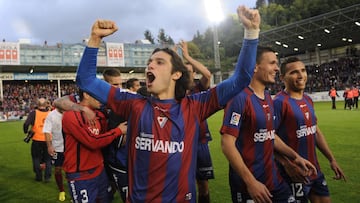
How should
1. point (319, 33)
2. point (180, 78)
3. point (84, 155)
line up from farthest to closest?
point (319, 33)
point (84, 155)
point (180, 78)

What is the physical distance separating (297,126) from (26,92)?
53373 mm

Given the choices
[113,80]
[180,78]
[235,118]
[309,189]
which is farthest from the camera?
[113,80]

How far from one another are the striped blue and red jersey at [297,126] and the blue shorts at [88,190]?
7.36 ft

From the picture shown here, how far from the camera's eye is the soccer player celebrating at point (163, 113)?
2.70 meters

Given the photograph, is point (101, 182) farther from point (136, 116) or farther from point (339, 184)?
point (339, 184)

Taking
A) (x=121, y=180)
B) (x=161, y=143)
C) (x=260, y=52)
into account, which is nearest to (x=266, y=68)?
(x=260, y=52)

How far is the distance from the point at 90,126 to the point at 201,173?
2291 mm

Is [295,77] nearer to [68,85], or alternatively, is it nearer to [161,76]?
[161,76]

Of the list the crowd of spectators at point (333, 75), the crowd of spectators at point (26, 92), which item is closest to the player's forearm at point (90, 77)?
the crowd of spectators at point (333, 75)

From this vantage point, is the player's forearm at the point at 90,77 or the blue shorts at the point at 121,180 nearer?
the player's forearm at the point at 90,77

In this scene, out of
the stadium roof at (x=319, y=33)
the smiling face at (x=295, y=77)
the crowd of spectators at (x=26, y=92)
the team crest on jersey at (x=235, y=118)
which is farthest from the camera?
the crowd of spectators at (x=26, y=92)

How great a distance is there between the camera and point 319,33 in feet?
154

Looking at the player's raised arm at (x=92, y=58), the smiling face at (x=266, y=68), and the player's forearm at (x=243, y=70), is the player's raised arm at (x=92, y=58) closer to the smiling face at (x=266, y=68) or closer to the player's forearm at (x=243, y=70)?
the player's forearm at (x=243, y=70)

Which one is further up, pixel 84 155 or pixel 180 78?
pixel 180 78
